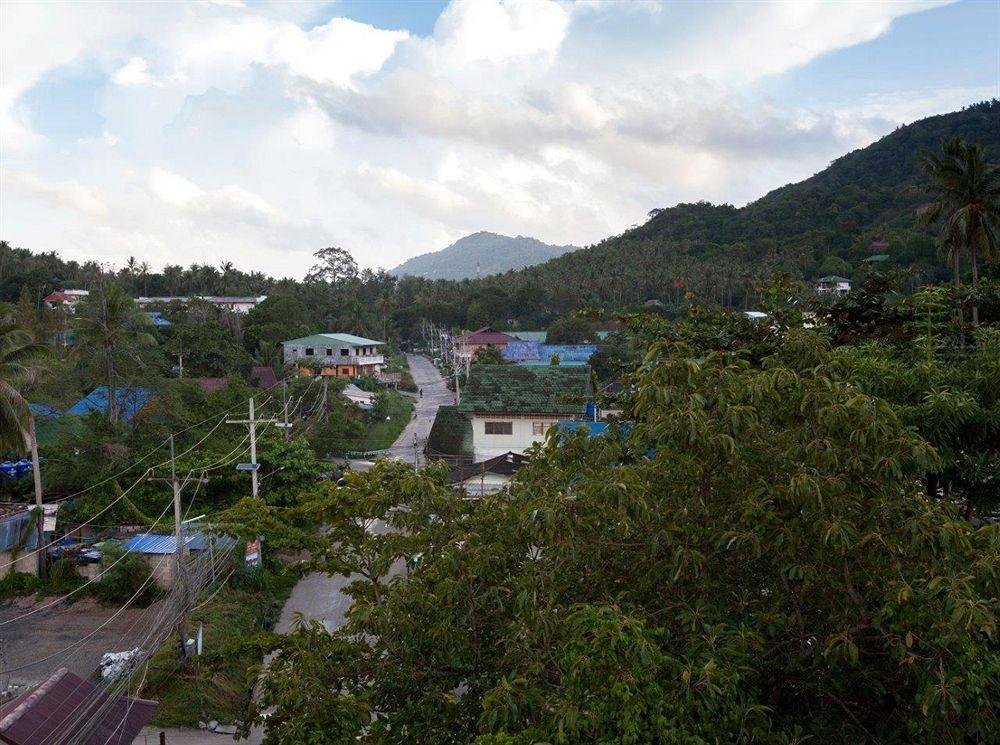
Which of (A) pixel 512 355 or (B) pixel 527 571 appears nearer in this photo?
(B) pixel 527 571

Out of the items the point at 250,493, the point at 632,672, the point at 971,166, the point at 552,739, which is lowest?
the point at 250,493

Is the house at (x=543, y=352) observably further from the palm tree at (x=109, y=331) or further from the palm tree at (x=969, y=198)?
the palm tree at (x=969, y=198)

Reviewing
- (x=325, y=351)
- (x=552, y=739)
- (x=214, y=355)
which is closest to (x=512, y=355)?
(x=325, y=351)

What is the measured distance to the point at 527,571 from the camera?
525 centimetres

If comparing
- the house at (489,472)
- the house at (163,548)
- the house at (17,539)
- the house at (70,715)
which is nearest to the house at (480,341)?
the house at (489,472)

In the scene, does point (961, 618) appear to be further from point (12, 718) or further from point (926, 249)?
point (926, 249)

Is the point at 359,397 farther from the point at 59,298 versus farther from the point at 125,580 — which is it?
the point at 59,298

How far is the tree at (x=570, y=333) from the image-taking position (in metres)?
63.5

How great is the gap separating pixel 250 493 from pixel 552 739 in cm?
1861

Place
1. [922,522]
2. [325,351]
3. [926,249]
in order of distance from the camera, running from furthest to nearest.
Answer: [926,249]
[325,351]
[922,522]

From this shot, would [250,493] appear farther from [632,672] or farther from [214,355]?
[214,355]

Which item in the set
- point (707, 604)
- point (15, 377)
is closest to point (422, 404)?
point (15, 377)

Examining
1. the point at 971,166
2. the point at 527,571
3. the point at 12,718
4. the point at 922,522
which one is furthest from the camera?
the point at 971,166

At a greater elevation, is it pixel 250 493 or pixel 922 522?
pixel 922 522
